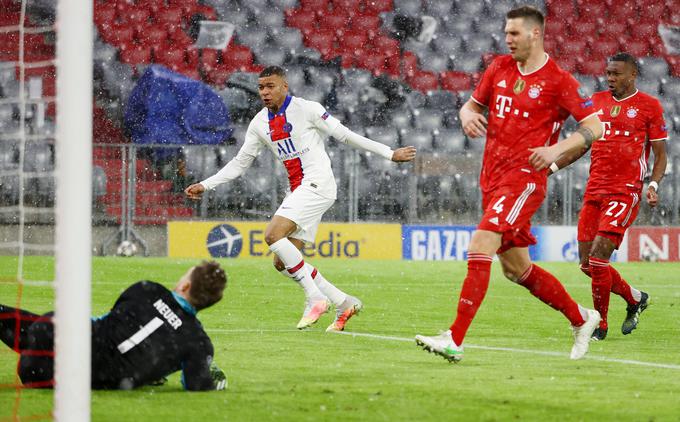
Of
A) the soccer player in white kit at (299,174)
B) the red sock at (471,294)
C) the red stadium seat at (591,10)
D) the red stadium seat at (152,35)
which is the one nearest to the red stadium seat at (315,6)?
the red stadium seat at (152,35)

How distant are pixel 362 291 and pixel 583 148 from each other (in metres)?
6.46

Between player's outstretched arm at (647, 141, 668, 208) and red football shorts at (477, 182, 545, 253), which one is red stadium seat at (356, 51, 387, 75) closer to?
player's outstretched arm at (647, 141, 668, 208)

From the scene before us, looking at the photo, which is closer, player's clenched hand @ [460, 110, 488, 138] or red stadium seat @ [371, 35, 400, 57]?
player's clenched hand @ [460, 110, 488, 138]

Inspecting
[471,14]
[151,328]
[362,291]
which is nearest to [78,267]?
[151,328]

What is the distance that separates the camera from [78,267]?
356cm

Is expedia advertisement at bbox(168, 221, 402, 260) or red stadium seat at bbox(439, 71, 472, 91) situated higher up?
red stadium seat at bbox(439, 71, 472, 91)

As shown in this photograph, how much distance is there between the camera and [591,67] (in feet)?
76.6

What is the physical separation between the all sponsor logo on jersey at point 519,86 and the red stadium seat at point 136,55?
14923 mm

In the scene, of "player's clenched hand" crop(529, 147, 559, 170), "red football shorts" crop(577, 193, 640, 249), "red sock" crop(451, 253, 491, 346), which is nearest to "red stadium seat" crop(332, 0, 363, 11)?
"red football shorts" crop(577, 193, 640, 249)

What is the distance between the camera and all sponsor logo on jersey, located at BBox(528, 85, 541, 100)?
619cm

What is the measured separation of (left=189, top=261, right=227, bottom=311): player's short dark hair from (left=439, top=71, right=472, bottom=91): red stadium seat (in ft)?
58.1

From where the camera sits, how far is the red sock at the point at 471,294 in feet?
19.2

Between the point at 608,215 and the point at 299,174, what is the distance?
226 cm

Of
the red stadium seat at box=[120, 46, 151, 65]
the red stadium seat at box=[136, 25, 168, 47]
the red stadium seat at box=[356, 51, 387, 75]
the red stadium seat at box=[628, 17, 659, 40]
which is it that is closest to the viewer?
the red stadium seat at box=[120, 46, 151, 65]
